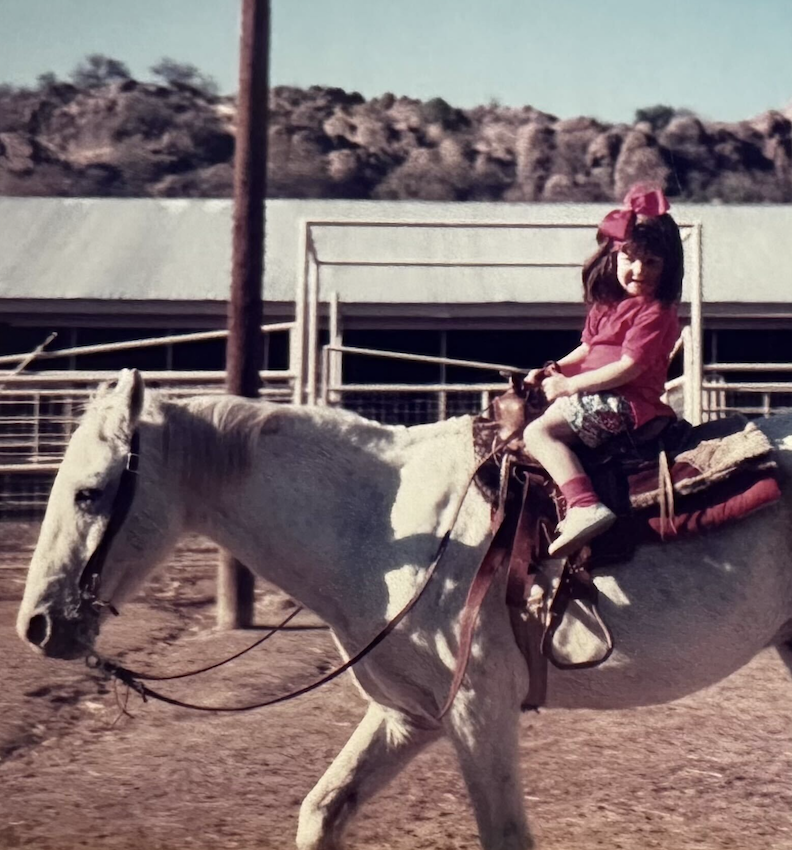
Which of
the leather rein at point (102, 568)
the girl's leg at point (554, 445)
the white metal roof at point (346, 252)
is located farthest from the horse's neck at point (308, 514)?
the white metal roof at point (346, 252)

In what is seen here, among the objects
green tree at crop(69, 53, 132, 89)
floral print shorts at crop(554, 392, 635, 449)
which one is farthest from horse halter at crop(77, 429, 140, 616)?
green tree at crop(69, 53, 132, 89)

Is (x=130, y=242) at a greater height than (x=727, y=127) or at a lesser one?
lesser

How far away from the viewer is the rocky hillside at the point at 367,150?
53438mm

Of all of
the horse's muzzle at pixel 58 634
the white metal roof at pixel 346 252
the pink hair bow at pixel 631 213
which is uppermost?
the white metal roof at pixel 346 252

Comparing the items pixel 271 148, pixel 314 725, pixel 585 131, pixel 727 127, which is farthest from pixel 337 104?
pixel 314 725

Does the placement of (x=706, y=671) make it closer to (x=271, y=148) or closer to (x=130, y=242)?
(x=130, y=242)

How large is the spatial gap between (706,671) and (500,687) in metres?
0.67

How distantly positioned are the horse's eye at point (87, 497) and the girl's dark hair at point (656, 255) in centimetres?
165

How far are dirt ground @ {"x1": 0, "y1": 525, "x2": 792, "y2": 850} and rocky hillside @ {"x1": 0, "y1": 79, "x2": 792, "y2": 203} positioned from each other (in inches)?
1764

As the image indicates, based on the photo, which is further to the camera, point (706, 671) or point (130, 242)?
point (130, 242)

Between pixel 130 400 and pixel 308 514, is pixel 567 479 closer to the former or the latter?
pixel 308 514

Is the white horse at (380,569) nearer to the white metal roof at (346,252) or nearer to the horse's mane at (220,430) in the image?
the horse's mane at (220,430)

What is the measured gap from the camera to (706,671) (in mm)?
3674

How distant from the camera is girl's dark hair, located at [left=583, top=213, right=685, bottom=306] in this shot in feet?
12.1
